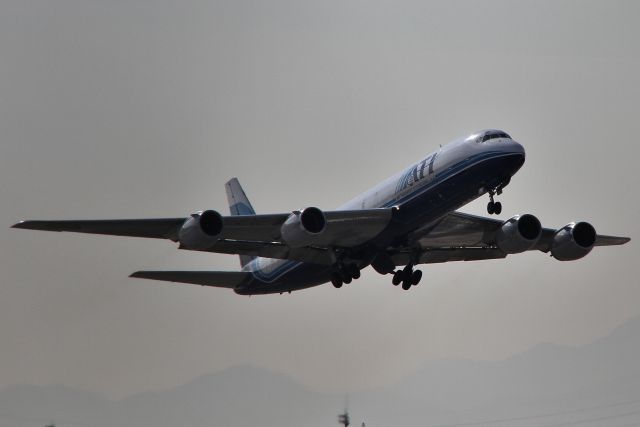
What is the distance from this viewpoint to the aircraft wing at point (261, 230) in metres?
50.7

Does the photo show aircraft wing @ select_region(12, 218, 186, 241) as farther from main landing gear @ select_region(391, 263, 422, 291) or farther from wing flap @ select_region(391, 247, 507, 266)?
wing flap @ select_region(391, 247, 507, 266)

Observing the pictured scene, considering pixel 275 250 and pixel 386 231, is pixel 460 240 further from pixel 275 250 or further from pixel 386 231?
pixel 275 250

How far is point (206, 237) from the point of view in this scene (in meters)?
49.7

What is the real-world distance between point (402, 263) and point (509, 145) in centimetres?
1036

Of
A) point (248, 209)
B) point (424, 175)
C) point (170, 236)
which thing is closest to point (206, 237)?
point (170, 236)

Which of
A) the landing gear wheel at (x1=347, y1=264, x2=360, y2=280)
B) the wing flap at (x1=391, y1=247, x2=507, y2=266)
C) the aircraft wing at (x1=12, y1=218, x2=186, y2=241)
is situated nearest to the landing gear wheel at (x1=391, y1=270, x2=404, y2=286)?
the wing flap at (x1=391, y1=247, x2=507, y2=266)

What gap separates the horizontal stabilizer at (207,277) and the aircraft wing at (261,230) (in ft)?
7.15

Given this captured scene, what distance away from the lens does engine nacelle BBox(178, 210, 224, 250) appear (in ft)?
163

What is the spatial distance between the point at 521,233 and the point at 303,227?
1089 cm

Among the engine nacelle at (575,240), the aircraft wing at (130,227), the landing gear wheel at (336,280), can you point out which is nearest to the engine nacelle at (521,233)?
the engine nacelle at (575,240)

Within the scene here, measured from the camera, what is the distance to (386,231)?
5288 cm

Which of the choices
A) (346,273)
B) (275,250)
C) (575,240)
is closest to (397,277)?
(346,273)

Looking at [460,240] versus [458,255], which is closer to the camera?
[460,240]

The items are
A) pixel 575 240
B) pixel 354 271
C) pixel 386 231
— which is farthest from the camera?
pixel 575 240
